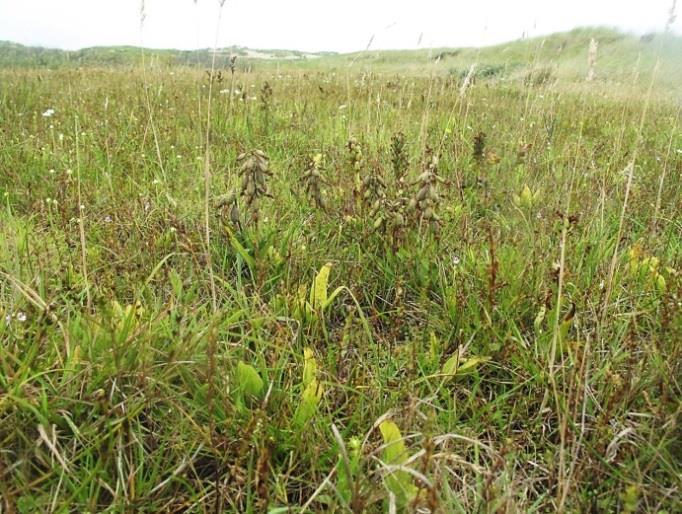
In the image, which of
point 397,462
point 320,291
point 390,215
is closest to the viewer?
point 397,462

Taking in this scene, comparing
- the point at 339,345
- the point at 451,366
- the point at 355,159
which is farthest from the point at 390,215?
the point at 451,366

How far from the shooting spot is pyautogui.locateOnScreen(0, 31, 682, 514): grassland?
1159 mm

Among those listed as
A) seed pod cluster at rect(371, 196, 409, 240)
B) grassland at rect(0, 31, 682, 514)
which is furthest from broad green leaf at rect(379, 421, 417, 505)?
seed pod cluster at rect(371, 196, 409, 240)

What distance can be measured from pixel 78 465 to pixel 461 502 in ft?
2.88

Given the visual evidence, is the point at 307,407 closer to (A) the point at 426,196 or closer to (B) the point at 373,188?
(A) the point at 426,196

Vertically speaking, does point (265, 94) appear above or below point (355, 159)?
above

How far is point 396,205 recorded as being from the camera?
83.7 inches

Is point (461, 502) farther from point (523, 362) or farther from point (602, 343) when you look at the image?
point (602, 343)

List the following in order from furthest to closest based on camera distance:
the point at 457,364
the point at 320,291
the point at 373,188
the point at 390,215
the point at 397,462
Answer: the point at 373,188 < the point at 390,215 < the point at 320,291 < the point at 457,364 < the point at 397,462

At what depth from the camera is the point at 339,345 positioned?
166 cm

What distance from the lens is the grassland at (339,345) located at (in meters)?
1.16

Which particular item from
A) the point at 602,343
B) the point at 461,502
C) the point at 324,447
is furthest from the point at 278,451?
the point at 602,343

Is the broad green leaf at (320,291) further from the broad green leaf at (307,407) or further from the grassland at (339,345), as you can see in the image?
the broad green leaf at (307,407)

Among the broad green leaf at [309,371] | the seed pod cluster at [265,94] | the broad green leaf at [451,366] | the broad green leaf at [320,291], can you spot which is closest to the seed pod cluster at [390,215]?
the broad green leaf at [320,291]
